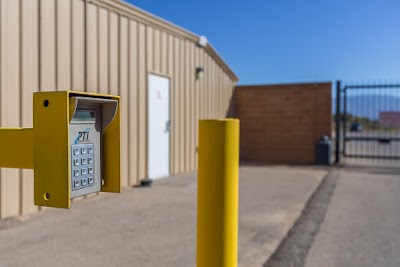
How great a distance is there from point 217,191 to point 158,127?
21.0 ft

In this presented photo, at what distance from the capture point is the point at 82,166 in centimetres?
161

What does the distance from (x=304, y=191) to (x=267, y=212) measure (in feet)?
6.32

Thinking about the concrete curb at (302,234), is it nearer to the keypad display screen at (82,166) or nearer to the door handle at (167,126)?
the keypad display screen at (82,166)

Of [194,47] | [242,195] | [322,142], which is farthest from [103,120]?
[322,142]

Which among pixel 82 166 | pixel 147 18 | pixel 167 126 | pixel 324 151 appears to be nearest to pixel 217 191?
pixel 82 166

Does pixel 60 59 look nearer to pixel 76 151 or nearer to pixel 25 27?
pixel 25 27

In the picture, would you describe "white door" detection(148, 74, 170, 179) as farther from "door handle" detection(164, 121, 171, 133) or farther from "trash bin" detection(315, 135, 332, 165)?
"trash bin" detection(315, 135, 332, 165)

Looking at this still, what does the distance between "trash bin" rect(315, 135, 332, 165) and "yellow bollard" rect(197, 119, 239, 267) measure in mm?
10047

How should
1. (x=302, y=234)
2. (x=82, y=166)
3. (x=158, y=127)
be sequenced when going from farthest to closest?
(x=158, y=127)
(x=302, y=234)
(x=82, y=166)

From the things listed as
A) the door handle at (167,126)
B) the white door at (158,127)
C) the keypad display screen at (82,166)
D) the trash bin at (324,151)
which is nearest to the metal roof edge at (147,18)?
the white door at (158,127)

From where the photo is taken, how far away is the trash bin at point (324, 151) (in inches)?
440

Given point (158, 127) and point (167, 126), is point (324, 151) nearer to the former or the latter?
point (167, 126)

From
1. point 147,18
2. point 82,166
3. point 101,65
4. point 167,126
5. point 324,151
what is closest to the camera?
point 82,166

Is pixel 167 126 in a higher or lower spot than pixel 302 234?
higher
